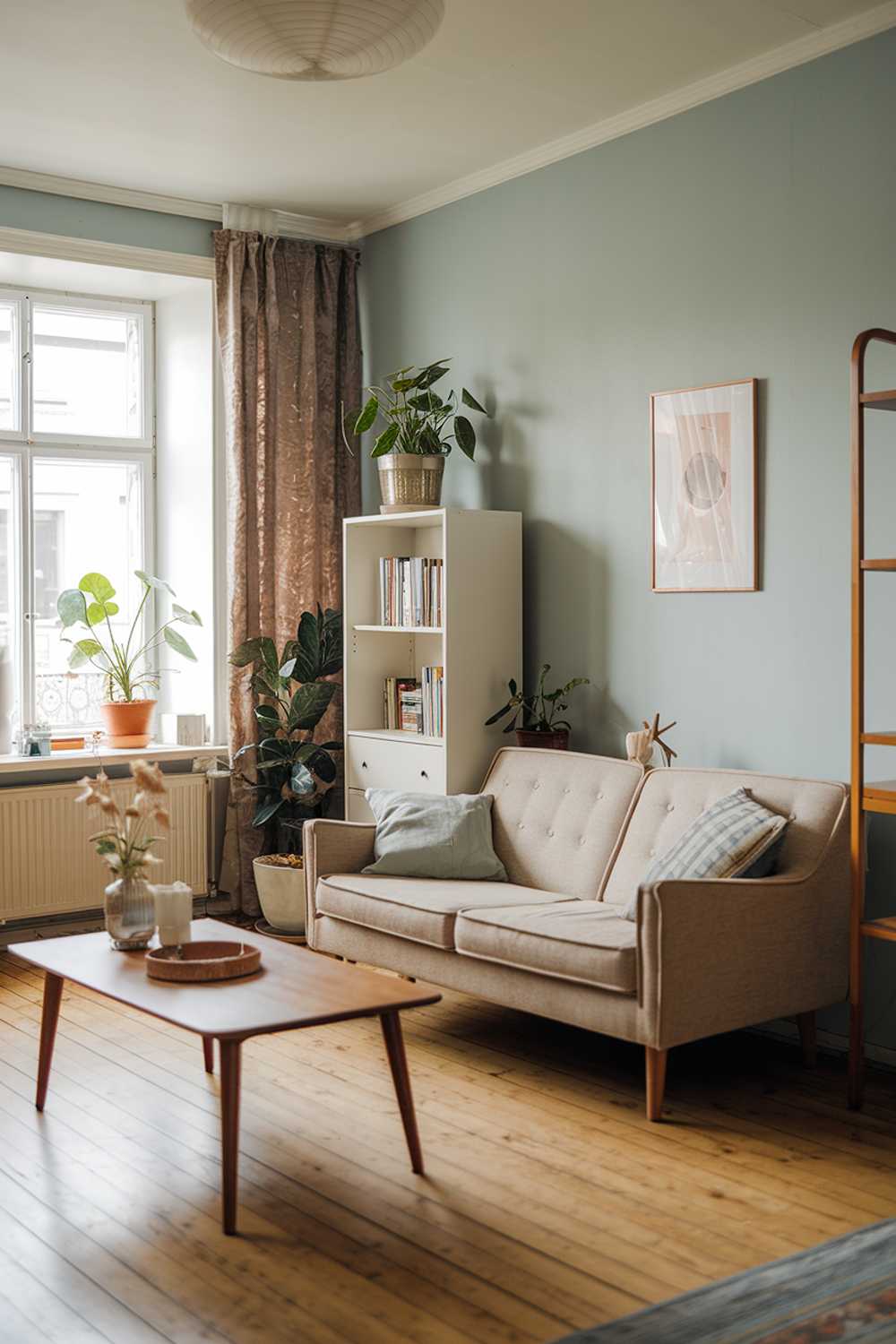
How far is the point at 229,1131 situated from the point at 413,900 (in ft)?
4.55

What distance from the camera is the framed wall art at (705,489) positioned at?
13.8 ft

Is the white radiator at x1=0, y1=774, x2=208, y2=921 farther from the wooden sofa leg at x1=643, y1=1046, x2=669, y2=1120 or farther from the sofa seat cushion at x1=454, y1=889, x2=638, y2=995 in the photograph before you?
the wooden sofa leg at x1=643, y1=1046, x2=669, y2=1120

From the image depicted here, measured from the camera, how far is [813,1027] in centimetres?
387

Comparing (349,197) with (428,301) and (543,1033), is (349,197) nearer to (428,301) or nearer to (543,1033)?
(428,301)

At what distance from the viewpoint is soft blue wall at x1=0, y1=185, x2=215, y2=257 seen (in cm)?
521

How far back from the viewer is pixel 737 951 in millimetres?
3518

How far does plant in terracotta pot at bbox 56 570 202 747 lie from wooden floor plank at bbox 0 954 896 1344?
1665 mm

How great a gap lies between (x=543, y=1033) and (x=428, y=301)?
2954mm

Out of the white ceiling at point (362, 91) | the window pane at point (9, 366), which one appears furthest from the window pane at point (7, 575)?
the white ceiling at point (362, 91)

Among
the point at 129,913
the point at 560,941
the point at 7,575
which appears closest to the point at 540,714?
the point at 560,941

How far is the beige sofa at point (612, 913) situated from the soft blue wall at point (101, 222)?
8.44 feet

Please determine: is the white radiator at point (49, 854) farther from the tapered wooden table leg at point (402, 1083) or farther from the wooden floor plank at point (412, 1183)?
the tapered wooden table leg at point (402, 1083)

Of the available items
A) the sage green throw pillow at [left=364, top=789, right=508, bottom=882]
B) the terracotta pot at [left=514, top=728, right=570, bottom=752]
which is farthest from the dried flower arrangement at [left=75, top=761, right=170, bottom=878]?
the terracotta pot at [left=514, top=728, right=570, bottom=752]

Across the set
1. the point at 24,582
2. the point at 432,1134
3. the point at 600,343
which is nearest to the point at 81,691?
the point at 24,582
